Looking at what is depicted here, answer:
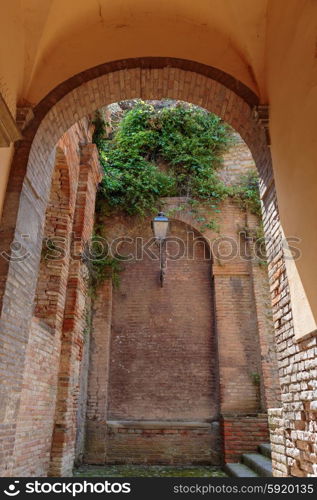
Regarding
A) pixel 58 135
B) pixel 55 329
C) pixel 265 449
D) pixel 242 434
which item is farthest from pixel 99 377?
pixel 58 135

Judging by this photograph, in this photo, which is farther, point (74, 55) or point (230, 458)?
point (230, 458)

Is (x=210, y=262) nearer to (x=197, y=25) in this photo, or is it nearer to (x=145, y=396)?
(x=145, y=396)

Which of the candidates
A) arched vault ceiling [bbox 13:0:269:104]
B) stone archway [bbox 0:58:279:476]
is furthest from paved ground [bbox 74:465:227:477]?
arched vault ceiling [bbox 13:0:269:104]

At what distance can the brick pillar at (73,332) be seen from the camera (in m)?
6.30

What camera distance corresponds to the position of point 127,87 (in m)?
5.00

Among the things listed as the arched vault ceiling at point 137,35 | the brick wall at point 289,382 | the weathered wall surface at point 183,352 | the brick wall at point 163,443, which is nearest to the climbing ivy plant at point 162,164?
the weathered wall surface at point 183,352

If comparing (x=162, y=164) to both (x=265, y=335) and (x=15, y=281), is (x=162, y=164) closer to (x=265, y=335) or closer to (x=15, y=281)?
(x=265, y=335)

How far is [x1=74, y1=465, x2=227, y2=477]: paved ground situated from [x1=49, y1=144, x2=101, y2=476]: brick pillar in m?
0.80

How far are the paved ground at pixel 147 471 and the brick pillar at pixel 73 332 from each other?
0.80 meters

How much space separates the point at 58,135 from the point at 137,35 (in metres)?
1.55

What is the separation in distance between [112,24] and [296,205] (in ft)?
10.5

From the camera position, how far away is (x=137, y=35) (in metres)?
4.82

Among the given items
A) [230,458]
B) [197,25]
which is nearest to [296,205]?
[197,25]

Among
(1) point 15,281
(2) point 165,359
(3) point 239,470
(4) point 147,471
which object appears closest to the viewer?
(1) point 15,281
